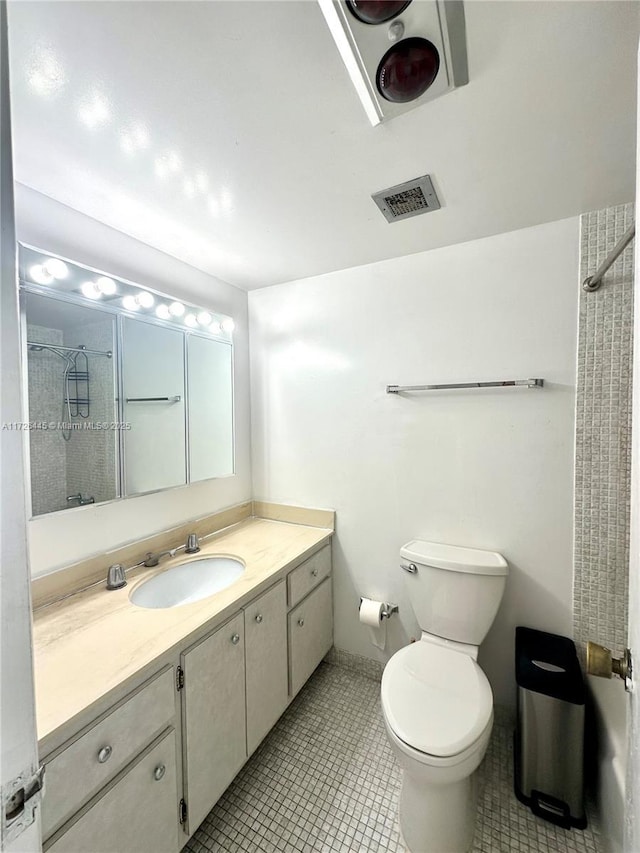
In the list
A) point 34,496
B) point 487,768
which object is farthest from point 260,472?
point 487,768

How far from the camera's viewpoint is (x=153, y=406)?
1675 mm

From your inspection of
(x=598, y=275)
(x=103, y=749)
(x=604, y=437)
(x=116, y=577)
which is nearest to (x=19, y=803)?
(x=103, y=749)

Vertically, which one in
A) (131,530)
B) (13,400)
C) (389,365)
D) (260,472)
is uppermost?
(389,365)

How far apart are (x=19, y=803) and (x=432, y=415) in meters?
1.72

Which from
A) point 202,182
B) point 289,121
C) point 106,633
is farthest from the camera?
point 202,182

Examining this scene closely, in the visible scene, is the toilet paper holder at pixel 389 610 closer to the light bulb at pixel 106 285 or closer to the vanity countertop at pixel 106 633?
the vanity countertop at pixel 106 633

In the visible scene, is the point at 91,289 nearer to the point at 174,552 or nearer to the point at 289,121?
the point at 289,121

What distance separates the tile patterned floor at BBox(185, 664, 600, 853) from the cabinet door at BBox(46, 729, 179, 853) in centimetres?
34

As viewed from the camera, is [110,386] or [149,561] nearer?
[110,386]

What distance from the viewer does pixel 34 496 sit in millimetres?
1212

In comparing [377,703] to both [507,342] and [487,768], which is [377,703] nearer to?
[487,768]

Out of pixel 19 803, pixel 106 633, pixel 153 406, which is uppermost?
pixel 153 406

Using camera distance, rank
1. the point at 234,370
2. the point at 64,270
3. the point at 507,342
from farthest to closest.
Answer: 1. the point at 234,370
2. the point at 507,342
3. the point at 64,270

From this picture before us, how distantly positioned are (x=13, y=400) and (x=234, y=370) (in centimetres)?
176
